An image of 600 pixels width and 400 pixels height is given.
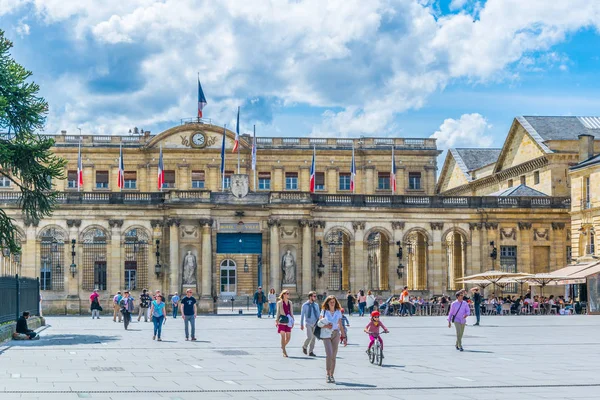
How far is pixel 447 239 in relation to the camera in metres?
62.6

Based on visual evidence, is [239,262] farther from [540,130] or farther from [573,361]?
[573,361]

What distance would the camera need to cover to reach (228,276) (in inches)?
2948

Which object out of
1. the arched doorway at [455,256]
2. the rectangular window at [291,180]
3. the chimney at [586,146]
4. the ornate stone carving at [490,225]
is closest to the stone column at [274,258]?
the arched doorway at [455,256]

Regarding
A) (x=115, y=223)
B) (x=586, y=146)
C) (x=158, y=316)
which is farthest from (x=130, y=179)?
(x=158, y=316)

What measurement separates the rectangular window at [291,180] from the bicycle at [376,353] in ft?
188

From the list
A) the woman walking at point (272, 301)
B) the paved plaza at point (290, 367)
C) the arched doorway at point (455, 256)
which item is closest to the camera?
the paved plaza at point (290, 367)

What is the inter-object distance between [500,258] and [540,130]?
1391 cm

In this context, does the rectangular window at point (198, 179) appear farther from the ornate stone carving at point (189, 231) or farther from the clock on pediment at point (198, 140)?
the ornate stone carving at point (189, 231)

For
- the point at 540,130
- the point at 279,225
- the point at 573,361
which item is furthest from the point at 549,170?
the point at 573,361

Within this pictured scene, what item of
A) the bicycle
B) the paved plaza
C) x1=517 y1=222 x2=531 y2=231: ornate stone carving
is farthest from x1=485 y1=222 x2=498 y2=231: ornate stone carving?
the bicycle

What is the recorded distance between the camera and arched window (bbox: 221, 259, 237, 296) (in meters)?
74.5

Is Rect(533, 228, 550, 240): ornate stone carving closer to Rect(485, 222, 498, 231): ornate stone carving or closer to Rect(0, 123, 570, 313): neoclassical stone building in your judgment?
Rect(0, 123, 570, 313): neoclassical stone building

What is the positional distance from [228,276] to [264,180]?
9.60 metres

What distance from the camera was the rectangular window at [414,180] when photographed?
81812 millimetres
